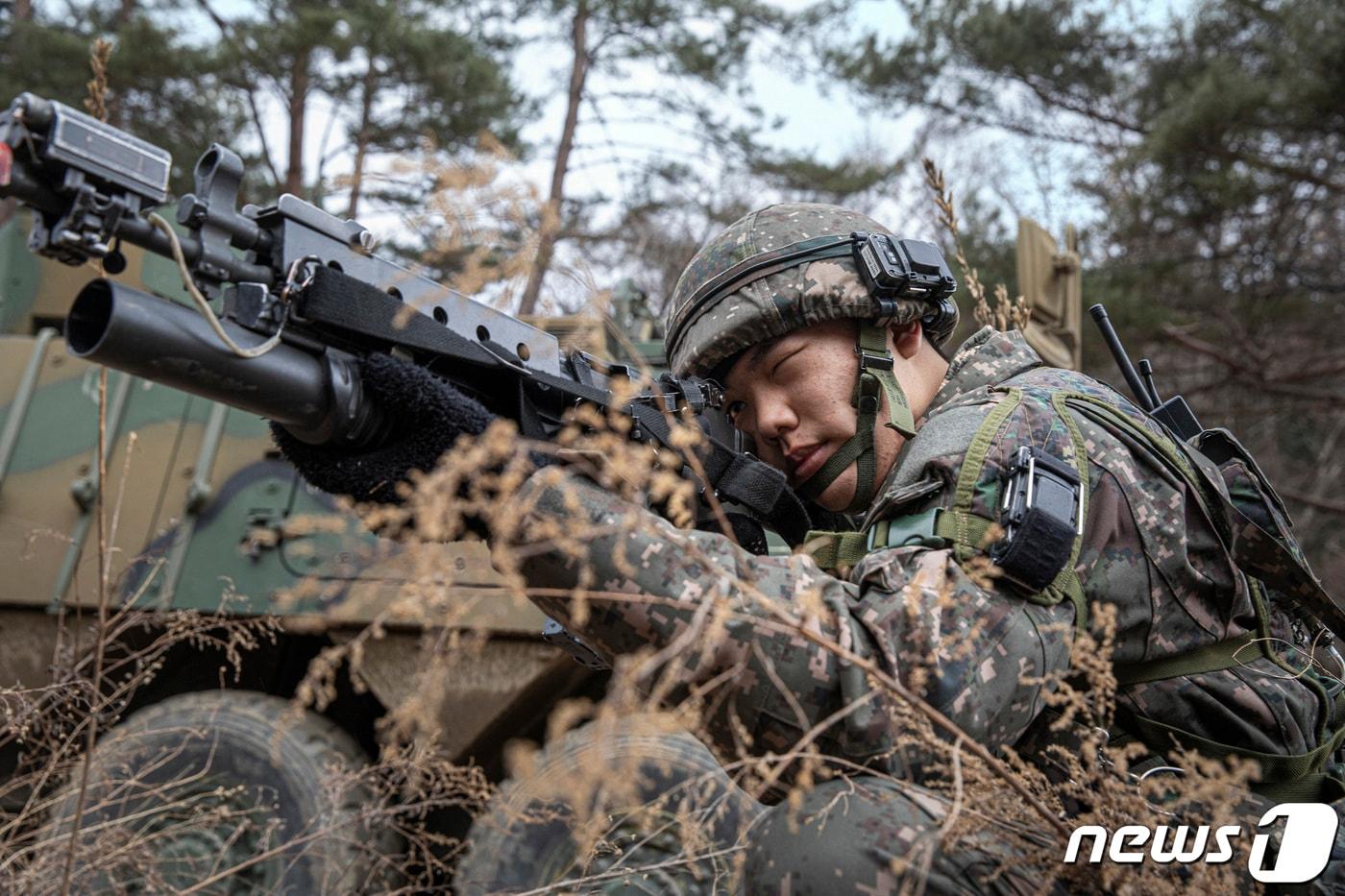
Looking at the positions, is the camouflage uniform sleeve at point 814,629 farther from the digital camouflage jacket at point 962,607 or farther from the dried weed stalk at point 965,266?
the dried weed stalk at point 965,266

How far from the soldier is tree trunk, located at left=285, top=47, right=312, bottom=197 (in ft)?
29.4

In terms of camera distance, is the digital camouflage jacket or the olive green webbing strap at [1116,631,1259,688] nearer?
the digital camouflage jacket

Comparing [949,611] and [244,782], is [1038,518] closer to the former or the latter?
[949,611]

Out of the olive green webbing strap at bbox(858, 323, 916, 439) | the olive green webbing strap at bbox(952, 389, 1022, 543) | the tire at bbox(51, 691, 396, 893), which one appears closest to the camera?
the olive green webbing strap at bbox(952, 389, 1022, 543)

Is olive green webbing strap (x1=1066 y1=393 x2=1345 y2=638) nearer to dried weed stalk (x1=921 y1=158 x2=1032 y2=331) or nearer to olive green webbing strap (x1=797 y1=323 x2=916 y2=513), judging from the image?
olive green webbing strap (x1=797 y1=323 x2=916 y2=513)

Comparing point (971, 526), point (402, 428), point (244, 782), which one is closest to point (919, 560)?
point (971, 526)

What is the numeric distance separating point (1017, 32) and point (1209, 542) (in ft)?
33.0

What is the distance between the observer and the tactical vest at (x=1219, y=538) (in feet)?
5.78

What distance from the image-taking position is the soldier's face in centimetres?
230

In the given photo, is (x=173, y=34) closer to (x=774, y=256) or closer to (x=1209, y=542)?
(x=774, y=256)

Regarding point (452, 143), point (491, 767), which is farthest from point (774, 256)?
point (452, 143)

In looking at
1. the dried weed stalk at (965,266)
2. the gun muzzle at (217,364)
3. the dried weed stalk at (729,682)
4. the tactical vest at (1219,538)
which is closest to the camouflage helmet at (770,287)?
the dried weed stalk at (965,266)

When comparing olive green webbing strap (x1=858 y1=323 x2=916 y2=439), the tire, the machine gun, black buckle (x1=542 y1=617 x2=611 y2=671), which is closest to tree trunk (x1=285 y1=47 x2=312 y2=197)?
the tire

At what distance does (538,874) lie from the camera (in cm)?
379
